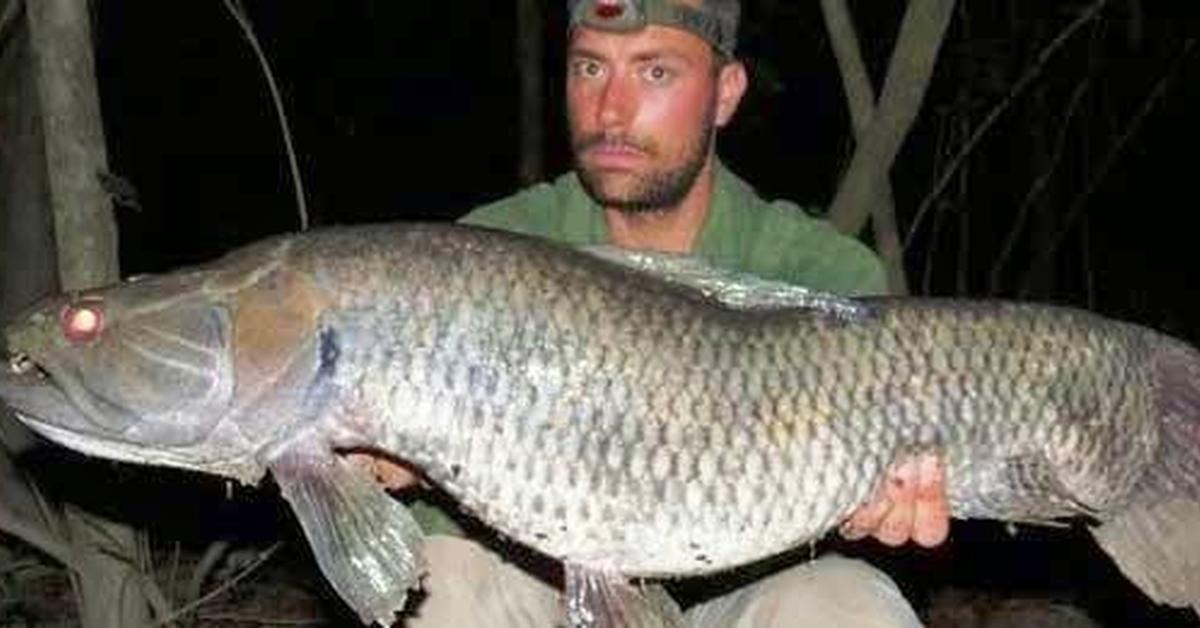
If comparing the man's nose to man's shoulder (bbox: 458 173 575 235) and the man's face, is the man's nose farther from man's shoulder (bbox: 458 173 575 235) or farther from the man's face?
man's shoulder (bbox: 458 173 575 235)

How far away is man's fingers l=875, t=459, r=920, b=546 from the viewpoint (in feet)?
12.2

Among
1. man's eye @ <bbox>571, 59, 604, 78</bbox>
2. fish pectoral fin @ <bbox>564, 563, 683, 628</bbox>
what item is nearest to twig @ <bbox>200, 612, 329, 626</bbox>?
man's eye @ <bbox>571, 59, 604, 78</bbox>

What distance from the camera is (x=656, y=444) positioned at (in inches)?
141

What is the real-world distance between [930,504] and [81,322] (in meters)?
1.70

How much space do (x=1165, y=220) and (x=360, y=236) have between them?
58.1 feet

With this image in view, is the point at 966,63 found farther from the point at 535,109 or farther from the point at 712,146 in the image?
the point at 712,146

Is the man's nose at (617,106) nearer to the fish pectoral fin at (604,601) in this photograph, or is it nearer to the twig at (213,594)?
the fish pectoral fin at (604,601)

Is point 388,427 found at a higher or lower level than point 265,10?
higher

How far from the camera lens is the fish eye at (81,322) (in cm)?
344

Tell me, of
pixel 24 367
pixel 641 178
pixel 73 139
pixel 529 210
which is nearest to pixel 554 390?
pixel 24 367

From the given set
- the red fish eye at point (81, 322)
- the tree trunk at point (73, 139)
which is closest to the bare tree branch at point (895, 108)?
the tree trunk at point (73, 139)

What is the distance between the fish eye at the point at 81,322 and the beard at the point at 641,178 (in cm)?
145

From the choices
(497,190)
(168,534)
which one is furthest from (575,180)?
(497,190)

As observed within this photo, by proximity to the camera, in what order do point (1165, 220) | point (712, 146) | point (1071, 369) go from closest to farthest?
point (1071, 369), point (712, 146), point (1165, 220)
